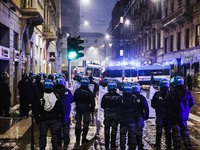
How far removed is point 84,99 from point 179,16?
31.0 metres

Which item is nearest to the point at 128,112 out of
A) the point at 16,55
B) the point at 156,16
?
the point at 16,55

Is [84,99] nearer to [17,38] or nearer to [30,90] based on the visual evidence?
[30,90]

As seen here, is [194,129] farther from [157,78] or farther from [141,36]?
[141,36]

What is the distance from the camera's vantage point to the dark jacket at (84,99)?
31.0 ft

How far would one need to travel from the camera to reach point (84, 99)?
372 inches

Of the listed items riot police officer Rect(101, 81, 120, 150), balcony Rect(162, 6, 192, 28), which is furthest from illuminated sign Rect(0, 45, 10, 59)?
balcony Rect(162, 6, 192, 28)

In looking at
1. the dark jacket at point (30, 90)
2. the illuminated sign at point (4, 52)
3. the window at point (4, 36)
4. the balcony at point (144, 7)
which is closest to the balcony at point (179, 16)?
the balcony at point (144, 7)

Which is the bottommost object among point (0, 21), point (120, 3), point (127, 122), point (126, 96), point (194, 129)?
point (194, 129)

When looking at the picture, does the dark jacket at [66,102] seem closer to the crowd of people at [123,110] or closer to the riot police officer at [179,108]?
the crowd of people at [123,110]

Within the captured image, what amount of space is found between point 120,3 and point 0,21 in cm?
8760

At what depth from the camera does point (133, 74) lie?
31.9m

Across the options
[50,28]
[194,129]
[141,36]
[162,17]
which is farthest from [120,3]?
[194,129]

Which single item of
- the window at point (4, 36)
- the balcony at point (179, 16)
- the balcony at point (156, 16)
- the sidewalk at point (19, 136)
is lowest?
the sidewalk at point (19, 136)

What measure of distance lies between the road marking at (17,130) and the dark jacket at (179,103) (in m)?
4.85
